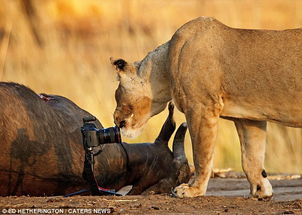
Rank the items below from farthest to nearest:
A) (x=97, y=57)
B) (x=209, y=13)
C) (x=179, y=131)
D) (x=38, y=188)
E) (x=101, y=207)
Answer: (x=209, y=13) → (x=97, y=57) → (x=179, y=131) → (x=38, y=188) → (x=101, y=207)

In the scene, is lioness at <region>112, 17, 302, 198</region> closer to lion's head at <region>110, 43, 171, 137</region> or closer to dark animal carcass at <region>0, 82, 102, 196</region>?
lion's head at <region>110, 43, 171, 137</region>

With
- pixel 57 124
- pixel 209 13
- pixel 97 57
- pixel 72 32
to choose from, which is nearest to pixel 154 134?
pixel 97 57

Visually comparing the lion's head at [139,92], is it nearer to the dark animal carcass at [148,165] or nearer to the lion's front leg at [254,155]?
the dark animal carcass at [148,165]

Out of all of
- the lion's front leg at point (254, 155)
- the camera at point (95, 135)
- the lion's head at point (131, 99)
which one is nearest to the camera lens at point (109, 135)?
the camera at point (95, 135)

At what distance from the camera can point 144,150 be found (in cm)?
837

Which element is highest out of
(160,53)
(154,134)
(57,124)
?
(160,53)

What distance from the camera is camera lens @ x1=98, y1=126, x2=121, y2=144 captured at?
287 inches

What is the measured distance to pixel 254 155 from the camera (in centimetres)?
750

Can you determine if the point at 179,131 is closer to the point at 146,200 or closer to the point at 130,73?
the point at 130,73

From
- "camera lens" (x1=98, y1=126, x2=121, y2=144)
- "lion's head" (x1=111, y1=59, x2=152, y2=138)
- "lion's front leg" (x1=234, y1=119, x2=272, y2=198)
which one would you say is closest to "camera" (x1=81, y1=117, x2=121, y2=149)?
"camera lens" (x1=98, y1=126, x2=121, y2=144)

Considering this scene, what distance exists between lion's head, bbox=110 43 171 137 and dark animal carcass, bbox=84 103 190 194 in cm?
40

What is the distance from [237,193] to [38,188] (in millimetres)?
1759

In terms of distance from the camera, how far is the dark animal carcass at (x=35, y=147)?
24.0 feet

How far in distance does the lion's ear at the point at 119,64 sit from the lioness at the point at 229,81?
366 mm
